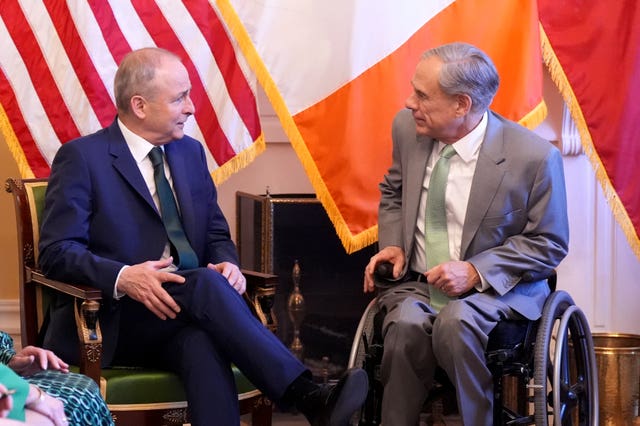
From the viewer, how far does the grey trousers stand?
127 inches

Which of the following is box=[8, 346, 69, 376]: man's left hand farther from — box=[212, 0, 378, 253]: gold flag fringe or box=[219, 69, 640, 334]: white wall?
box=[219, 69, 640, 334]: white wall

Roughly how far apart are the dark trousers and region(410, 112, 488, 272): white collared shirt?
616mm

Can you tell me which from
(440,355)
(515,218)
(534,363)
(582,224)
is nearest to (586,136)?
(582,224)

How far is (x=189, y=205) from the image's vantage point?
144 inches

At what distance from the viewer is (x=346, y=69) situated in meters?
4.24

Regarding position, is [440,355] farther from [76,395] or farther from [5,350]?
[5,350]

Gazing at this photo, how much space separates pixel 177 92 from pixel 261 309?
2.44ft

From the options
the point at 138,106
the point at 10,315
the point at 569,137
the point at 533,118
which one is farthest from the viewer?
the point at 10,315

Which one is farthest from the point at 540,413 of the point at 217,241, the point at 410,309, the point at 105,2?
the point at 105,2

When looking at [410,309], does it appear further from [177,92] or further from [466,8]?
[466,8]

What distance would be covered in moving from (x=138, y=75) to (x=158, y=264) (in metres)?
0.64

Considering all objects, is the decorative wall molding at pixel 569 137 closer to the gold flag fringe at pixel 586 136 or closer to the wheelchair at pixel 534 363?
the gold flag fringe at pixel 586 136

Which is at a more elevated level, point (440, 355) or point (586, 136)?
point (586, 136)

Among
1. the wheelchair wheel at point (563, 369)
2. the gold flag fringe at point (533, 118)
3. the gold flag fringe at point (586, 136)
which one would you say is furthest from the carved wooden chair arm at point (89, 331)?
the gold flag fringe at point (586, 136)
